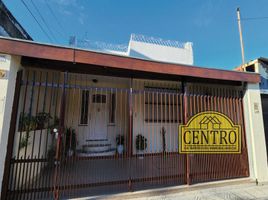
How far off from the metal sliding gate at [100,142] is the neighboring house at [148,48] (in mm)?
2440

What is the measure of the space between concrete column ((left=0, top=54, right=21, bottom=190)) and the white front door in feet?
12.5

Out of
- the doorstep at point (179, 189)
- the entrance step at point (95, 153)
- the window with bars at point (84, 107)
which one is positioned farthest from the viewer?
the window with bars at point (84, 107)

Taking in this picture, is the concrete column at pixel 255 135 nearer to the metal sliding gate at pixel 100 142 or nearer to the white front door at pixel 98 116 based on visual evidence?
the metal sliding gate at pixel 100 142

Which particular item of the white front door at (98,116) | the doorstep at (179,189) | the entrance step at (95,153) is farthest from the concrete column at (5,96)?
the white front door at (98,116)

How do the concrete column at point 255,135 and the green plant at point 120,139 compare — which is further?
the green plant at point 120,139

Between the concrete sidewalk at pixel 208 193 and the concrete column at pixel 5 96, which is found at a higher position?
the concrete column at pixel 5 96

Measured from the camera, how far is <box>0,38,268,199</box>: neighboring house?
2803 mm

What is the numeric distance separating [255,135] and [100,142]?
5048 mm

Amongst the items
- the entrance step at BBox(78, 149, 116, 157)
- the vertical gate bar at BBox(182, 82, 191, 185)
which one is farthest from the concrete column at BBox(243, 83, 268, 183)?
the entrance step at BBox(78, 149, 116, 157)

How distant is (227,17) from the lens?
793 cm

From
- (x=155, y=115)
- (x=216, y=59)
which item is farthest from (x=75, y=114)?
(x=216, y=59)

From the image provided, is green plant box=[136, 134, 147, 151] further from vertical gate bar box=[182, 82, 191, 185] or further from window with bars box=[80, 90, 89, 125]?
vertical gate bar box=[182, 82, 191, 185]

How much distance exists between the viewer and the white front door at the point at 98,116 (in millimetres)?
6465

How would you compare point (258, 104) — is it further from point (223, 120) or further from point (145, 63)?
point (145, 63)
